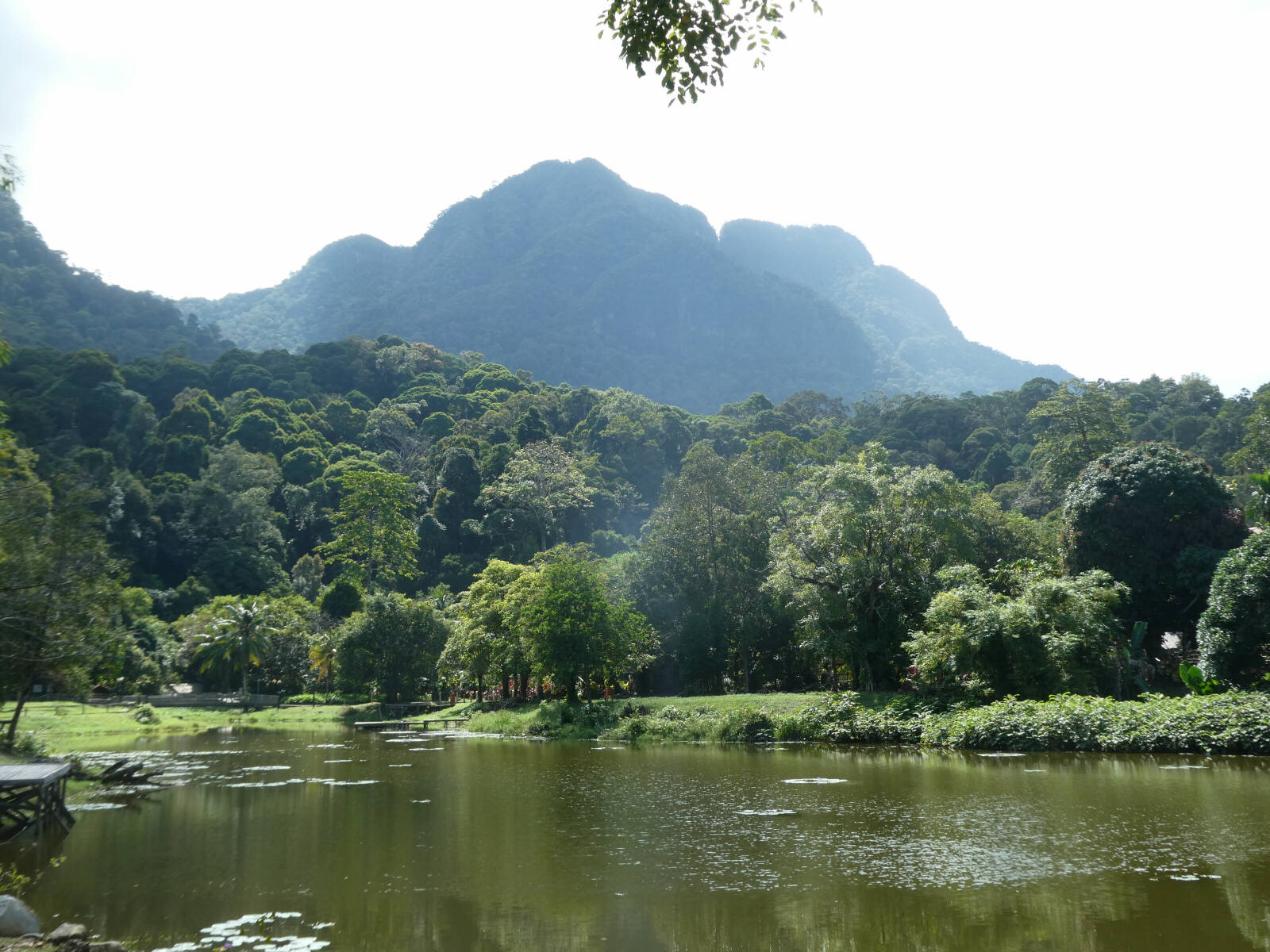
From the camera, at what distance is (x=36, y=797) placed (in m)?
16.5

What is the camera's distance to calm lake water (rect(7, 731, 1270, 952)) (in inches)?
356

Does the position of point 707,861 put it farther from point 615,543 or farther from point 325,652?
point 615,543

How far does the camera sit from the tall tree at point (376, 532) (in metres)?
75.8

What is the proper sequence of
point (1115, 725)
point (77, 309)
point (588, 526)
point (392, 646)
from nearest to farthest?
point (1115, 725), point (392, 646), point (588, 526), point (77, 309)

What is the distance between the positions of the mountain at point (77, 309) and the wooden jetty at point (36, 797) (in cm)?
11731

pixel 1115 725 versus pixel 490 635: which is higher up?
pixel 490 635

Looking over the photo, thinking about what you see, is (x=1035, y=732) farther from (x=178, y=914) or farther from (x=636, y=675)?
(x=636, y=675)

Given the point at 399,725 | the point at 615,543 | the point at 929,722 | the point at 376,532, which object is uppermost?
the point at 376,532

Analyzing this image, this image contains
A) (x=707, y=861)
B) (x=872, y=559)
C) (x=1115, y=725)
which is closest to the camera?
(x=707, y=861)

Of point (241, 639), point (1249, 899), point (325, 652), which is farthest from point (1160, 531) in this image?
point (241, 639)

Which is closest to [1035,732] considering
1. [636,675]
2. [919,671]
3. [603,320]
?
[919,671]

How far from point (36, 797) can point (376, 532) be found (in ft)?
200

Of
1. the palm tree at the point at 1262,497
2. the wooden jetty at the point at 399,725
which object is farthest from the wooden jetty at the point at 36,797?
the palm tree at the point at 1262,497

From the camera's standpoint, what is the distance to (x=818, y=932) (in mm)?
8844
